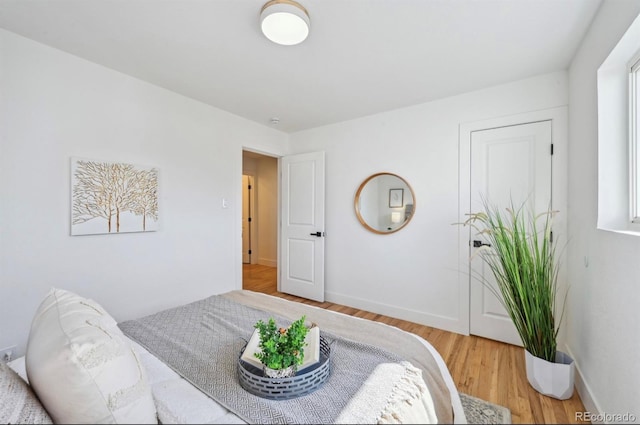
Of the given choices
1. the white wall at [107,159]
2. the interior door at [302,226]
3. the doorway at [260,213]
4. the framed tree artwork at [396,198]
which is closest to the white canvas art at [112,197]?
the white wall at [107,159]

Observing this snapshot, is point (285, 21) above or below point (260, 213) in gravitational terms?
above

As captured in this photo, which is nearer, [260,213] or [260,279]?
[260,279]

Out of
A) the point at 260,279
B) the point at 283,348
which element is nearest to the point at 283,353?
the point at 283,348

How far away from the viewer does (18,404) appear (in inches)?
25.6

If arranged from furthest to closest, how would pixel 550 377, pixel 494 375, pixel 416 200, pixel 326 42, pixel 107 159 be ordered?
pixel 416 200, pixel 107 159, pixel 326 42, pixel 494 375, pixel 550 377

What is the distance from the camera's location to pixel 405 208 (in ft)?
9.09

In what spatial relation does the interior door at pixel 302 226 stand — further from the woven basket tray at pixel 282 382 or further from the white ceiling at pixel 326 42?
the woven basket tray at pixel 282 382

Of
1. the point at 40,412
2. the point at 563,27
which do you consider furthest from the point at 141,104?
the point at 563,27

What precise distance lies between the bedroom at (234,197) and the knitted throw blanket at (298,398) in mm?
511

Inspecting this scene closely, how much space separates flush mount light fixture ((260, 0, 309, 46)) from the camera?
4.49 ft

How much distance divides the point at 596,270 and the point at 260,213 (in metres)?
4.88

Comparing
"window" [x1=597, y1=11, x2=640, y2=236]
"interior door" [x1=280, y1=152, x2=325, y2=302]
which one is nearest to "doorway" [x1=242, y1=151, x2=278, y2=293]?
"interior door" [x1=280, y1=152, x2=325, y2=302]

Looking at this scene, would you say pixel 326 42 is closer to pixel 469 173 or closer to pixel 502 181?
pixel 469 173

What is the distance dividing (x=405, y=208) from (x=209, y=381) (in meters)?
2.35
